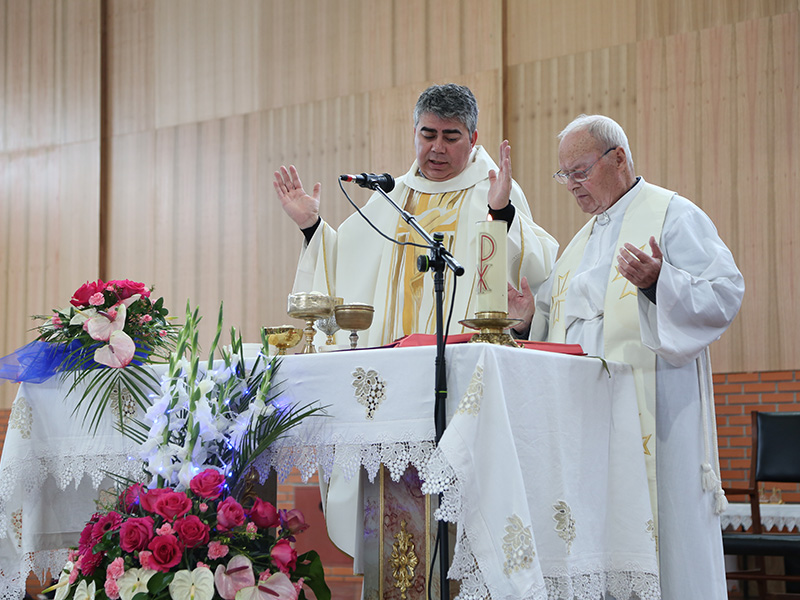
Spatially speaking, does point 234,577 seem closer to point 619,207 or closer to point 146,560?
point 146,560

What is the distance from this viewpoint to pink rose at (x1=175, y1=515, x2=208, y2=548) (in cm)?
229

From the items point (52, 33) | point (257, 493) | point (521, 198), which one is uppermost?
point (52, 33)

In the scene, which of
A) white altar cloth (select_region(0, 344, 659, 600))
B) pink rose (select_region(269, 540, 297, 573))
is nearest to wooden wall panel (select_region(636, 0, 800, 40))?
white altar cloth (select_region(0, 344, 659, 600))

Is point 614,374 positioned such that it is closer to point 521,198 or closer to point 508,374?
point 508,374

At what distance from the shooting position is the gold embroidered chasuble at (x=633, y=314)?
297 centimetres

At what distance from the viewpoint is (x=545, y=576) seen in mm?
2375

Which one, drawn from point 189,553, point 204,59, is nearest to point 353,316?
point 189,553

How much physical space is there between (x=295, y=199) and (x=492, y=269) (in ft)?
4.18

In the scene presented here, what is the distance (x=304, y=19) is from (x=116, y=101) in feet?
6.37

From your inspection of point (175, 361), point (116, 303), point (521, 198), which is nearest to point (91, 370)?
point (116, 303)

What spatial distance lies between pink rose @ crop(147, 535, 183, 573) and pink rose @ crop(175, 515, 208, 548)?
0.02 metres

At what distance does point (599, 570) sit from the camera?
2537 millimetres

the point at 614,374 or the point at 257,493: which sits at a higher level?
the point at 614,374

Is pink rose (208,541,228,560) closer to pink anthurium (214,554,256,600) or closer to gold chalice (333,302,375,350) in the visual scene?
pink anthurium (214,554,256,600)
